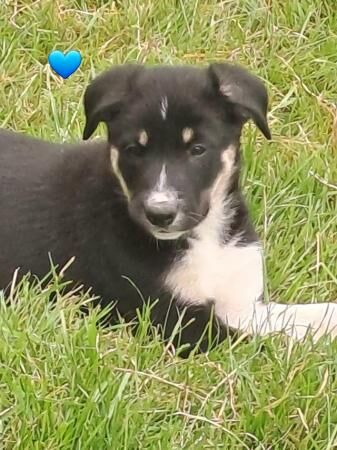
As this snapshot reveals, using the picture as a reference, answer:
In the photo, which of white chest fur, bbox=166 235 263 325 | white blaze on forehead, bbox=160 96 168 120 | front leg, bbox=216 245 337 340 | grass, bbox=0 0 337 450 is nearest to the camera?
grass, bbox=0 0 337 450

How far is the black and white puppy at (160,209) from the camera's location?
4.59m

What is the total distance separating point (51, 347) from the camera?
4191 mm

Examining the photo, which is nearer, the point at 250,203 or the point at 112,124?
the point at 112,124

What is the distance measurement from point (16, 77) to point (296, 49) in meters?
1.33

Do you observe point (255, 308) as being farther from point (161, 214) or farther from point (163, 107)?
point (163, 107)

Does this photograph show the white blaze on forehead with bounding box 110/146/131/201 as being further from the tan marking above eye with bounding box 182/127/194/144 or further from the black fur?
the tan marking above eye with bounding box 182/127/194/144

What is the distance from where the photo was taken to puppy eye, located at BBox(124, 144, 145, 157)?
182 inches

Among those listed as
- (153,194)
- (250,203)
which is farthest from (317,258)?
(153,194)

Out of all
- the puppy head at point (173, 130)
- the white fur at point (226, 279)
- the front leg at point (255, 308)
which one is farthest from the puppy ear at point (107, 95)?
the front leg at point (255, 308)

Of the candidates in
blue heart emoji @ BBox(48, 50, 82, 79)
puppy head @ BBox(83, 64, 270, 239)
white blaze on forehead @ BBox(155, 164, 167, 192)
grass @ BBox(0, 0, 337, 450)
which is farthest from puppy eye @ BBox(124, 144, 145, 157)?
blue heart emoji @ BBox(48, 50, 82, 79)

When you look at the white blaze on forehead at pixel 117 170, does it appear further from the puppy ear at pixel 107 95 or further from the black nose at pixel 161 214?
the black nose at pixel 161 214

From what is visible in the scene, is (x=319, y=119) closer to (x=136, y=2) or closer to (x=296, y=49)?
(x=296, y=49)

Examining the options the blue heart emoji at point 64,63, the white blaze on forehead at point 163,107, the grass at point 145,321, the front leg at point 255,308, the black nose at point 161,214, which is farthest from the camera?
the blue heart emoji at point 64,63

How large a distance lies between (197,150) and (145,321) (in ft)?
2.03
